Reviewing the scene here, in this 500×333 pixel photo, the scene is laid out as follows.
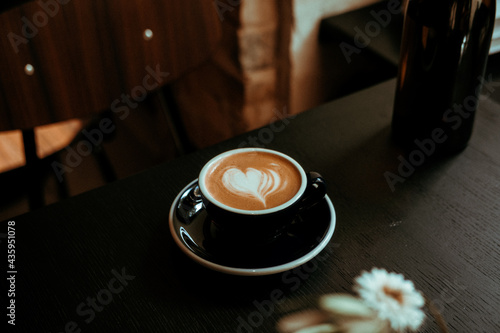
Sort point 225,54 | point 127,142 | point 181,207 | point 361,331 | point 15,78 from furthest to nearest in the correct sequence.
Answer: point 127,142 → point 225,54 → point 15,78 → point 181,207 → point 361,331

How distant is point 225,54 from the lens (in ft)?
4.78

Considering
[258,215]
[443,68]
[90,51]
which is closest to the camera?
[258,215]

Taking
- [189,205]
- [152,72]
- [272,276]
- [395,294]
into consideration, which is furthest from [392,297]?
[152,72]

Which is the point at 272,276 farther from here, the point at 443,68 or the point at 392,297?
the point at 443,68

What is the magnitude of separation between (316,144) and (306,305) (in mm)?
289

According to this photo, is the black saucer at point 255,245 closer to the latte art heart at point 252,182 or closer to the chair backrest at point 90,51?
the latte art heart at point 252,182

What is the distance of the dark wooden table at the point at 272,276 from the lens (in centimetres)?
51

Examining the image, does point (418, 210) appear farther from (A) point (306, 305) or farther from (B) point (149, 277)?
(B) point (149, 277)

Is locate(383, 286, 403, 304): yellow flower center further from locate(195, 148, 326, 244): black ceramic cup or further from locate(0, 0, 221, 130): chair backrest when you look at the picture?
locate(0, 0, 221, 130): chair backrest

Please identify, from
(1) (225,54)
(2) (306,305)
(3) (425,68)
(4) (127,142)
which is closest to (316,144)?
(3) (425,68)

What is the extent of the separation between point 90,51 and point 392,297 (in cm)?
68

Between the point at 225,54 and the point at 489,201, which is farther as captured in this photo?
the point at 225,54

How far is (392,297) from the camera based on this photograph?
0.52 m

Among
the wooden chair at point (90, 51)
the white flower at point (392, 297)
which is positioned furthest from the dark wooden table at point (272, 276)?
the wooden chair at point (90, 51)
